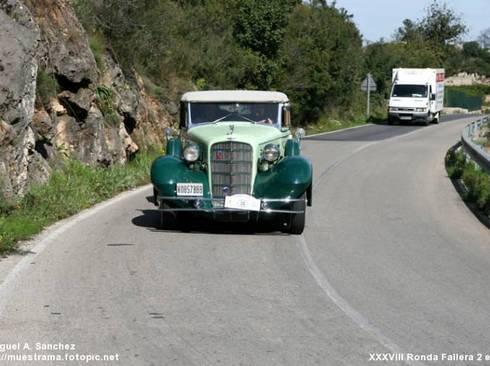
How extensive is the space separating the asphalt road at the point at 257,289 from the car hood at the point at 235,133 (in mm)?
Result: 1394

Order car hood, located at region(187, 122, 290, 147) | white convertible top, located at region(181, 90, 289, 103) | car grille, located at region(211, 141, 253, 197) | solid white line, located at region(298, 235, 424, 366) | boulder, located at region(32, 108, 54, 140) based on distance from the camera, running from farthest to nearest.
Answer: boulder, located at region(32, 108, 54, 140)
white convertible top, located at region(181, 90, 289, 103)
car hood, located at region(187, 122, 290, 147)
car grille, located at region(211, 141, 253, 197)
solid white line, located at region(298, 235, 424, 366)

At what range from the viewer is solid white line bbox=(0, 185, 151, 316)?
333 inches

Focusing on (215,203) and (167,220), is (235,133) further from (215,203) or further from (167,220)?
(167,220)

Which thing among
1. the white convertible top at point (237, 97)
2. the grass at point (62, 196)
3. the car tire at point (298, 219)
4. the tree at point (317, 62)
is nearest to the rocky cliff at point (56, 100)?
the grass at point (62, 196)

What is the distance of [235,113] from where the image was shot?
45.7 feet

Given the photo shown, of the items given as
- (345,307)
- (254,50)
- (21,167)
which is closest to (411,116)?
(254,50)

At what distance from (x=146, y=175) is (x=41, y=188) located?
5810 mm

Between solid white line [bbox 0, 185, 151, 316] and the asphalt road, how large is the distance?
41mm

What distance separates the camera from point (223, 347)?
654 centimetres

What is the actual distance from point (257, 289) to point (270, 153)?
13.5 feet

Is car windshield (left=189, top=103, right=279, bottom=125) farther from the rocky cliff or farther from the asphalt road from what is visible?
the rocky cliff

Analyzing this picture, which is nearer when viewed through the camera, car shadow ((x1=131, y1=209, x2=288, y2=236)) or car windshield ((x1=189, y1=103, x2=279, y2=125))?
car shadow ((x1=131, y1=209, x2=288, y2=236))

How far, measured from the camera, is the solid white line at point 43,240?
847cm

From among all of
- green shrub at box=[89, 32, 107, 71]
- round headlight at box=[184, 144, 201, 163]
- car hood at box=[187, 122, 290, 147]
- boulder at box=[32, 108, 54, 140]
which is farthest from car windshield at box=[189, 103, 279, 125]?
green shrub at box=[89, 32, 107, 71]
